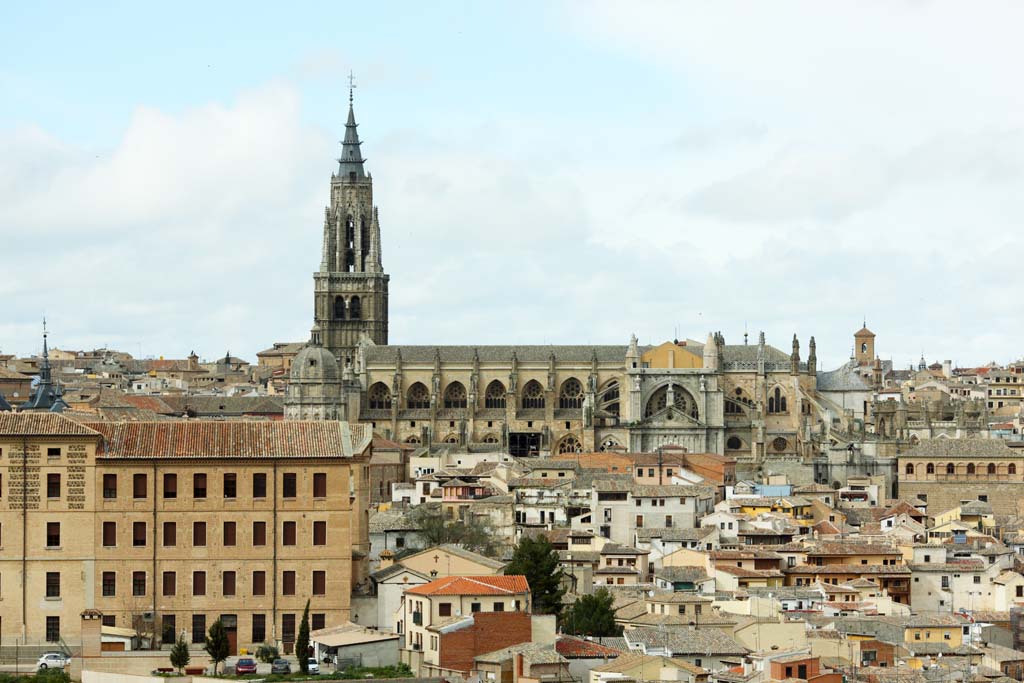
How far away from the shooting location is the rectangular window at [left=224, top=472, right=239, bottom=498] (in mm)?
59062

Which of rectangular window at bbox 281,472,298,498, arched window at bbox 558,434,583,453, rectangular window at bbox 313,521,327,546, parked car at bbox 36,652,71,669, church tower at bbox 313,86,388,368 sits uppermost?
church tower at bbox 313,86,388,368

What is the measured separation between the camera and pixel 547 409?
141 metres

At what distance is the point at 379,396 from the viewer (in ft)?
473

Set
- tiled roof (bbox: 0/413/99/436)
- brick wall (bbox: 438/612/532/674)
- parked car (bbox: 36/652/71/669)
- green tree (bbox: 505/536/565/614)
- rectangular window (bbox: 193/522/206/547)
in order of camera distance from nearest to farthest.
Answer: parked car (bbox: 36/652/71/669)
brick wall (bbox: 438/612/532/674)
tiled roof (bbox: 0/413/99/436)
rectangular window (bbox: 193/522/206/547)
green tree (bbox: 505/536/565/614)

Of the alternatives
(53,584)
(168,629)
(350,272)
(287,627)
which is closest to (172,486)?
(168,629)

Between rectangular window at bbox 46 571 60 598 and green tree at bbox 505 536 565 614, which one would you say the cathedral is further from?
rectangular window at bbox 46 571 60 598

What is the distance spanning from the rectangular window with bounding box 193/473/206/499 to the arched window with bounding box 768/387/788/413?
82.6 metres

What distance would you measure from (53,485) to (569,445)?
82.0 meters

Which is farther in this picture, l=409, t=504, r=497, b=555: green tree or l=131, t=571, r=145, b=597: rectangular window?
l=409, t=504, r=497, b=555: green tree

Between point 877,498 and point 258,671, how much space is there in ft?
202

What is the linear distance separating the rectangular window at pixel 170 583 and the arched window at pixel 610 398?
83.3 metres

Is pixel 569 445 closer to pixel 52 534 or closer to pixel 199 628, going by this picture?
pixel 199 628

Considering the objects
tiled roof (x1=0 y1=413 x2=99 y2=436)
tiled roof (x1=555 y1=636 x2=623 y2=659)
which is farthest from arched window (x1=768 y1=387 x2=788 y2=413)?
tiled roof (x1=0 y1=413 x2=99 y2=436)

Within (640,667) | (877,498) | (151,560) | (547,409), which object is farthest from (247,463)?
(547,409)
